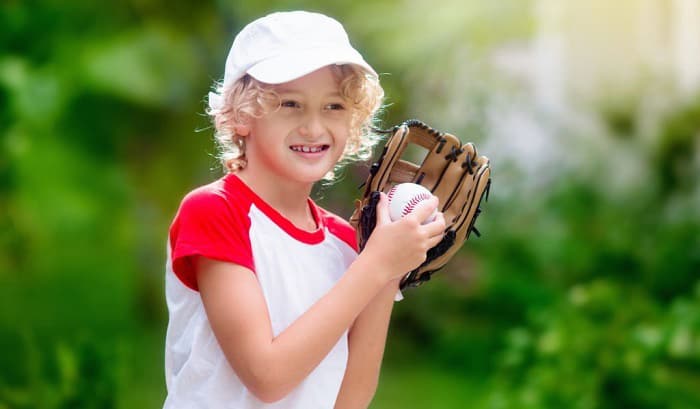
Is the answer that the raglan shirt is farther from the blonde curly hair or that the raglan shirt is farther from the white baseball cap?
the white baseball cap

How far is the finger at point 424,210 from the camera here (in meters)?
1.43

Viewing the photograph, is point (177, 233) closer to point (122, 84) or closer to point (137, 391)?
point (137, 391)

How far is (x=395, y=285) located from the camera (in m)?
1.54

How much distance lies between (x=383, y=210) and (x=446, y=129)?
378cm

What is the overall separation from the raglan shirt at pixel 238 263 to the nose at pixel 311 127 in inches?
4.6

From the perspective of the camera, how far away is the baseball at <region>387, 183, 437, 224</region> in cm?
148

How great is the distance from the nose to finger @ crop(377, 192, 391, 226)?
13 cm

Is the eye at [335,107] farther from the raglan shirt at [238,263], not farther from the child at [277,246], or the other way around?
the raglan shirt at [238,263]

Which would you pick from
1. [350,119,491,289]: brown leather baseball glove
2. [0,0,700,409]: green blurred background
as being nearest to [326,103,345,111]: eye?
[350,119,491,289]: brown leather baseball glove

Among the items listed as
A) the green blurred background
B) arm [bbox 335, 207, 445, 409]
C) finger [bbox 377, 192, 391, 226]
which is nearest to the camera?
finger [bbox 377, 192, 391, 226]

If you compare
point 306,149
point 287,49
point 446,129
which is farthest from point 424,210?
point 446,129

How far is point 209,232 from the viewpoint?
1.39 m

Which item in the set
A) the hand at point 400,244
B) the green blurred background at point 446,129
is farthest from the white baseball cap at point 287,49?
the green blurred background at point 446,129

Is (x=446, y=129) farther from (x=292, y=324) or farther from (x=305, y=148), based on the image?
(x=292, y=324)
